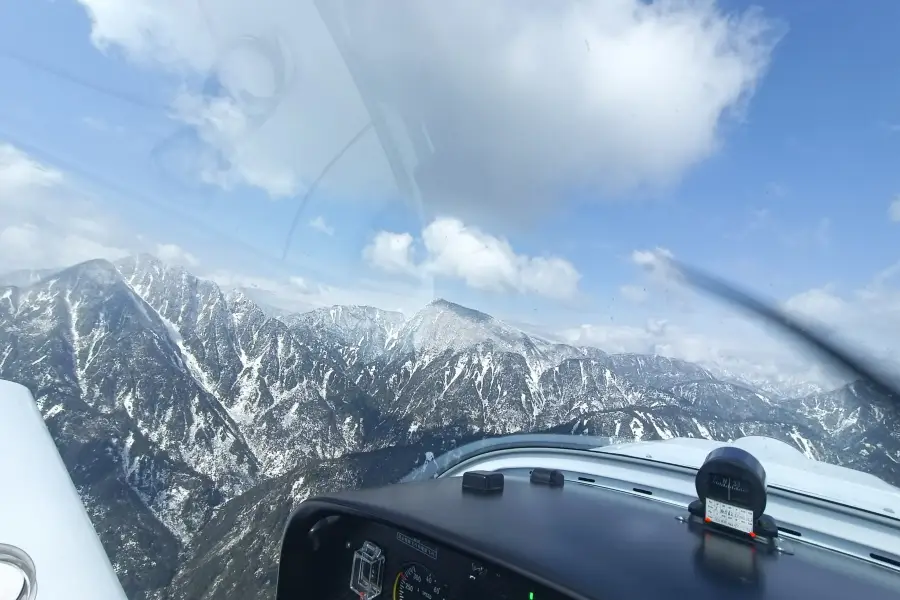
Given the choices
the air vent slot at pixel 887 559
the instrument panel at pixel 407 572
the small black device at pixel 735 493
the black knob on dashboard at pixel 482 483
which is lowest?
the instrument panel at pixel 407 572

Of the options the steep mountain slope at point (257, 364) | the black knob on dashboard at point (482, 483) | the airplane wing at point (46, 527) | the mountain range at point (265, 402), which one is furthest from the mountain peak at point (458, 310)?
the airplane wing at point (46, 527)

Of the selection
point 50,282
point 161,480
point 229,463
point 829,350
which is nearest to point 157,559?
point 161,480

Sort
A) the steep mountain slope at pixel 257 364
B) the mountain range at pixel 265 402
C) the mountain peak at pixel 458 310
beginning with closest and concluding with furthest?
1. the mountain range at pixel 265 402
2. the mountain peak at pixel 458 310
3. the steep mountain slope at pixel 257 364

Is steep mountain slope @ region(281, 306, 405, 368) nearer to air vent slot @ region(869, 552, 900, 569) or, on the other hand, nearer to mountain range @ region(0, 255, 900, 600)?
mountain range @ region(0, 255, 900, 600)

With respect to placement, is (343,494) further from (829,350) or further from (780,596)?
(829,350)

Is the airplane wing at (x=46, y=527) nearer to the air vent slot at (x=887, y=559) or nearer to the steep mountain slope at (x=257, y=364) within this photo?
the air vent slot at (x=887, y=559)

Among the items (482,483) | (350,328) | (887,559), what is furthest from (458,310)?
(887,559)

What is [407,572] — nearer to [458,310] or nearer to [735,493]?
[735,493]

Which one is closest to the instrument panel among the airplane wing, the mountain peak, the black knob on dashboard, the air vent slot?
the black knob on dashboard
